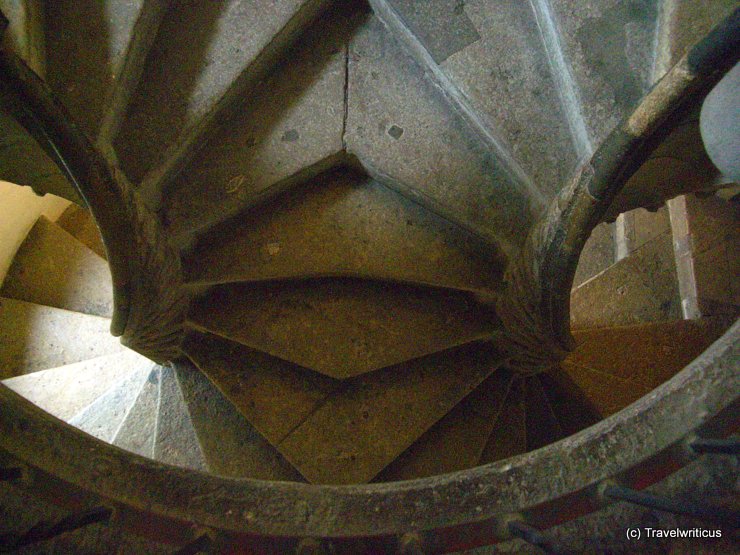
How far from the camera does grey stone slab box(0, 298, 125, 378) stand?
426 cm

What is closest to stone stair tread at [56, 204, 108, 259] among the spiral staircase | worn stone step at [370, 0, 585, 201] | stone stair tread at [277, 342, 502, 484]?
the spiral staircase

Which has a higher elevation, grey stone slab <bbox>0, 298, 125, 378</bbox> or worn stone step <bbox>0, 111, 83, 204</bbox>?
grey stone slab <bbox>0, 298, 125, 378</bbox>

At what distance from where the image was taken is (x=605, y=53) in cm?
241

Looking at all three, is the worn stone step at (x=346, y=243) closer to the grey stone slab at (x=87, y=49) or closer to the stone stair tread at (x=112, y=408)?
the grey stone slab at (x=87, y=49)

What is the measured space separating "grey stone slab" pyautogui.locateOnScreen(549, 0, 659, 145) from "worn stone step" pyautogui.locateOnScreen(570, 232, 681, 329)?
2507 mm

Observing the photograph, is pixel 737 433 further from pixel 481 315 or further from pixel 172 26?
pixel 172 26

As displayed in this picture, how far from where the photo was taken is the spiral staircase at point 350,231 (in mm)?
1604

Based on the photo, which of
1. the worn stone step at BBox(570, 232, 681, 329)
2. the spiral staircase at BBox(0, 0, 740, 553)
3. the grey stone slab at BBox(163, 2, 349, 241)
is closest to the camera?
the spiral staircase at BBox(0, 0, 740, 553)

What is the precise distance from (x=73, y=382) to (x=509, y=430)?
2.84m

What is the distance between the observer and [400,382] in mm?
3137

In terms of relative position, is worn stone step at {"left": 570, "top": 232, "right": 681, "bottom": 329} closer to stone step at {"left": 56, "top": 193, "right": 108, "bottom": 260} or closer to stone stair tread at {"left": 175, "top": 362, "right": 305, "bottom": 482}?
stone stair tread at {"left": 175, "top": 362, "right": 305, "bottom": 482}

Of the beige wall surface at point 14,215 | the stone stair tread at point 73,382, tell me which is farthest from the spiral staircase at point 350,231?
the beige wall surface at point 14,215

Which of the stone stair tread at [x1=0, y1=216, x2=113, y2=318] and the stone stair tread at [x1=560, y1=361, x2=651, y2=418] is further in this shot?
the stone stair tread at [x1=0, y1=216, x2=113, y2=318]

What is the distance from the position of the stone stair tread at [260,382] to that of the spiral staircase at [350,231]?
1 cm
